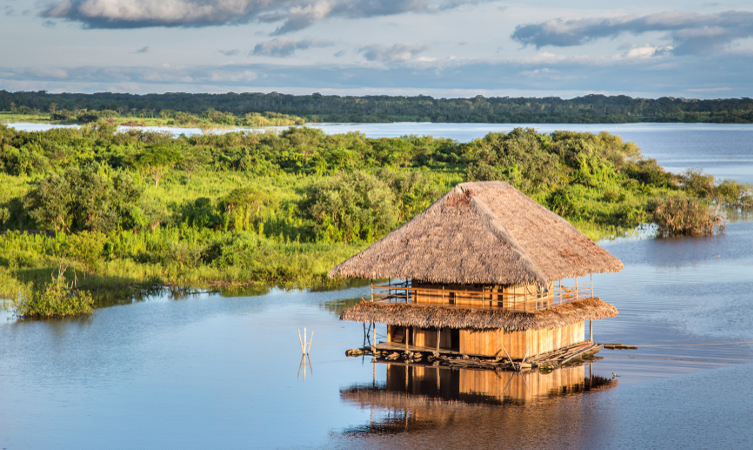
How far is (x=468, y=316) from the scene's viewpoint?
798 inches

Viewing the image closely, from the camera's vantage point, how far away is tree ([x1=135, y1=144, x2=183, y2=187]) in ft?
205

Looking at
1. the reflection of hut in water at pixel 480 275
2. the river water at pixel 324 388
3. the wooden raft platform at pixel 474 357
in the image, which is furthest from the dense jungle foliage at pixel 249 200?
the reflection of hut in water at pixel 480 275

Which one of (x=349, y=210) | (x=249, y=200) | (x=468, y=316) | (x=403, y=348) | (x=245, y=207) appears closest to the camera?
(x=468, y=316)

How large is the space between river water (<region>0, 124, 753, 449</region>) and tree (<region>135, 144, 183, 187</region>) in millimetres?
34037

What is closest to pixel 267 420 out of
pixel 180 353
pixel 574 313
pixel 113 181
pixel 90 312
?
pixel 180 353

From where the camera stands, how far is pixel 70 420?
1784 cm

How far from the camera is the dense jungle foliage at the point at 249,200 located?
3578 centimetres

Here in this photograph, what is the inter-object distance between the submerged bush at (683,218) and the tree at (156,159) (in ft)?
122

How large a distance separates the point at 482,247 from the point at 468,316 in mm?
1992

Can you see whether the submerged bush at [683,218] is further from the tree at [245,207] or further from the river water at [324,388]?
the tree at [245,207]

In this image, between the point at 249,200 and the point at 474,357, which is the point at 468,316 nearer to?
the point at 474,357

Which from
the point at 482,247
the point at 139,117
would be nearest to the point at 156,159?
the point at 482,247

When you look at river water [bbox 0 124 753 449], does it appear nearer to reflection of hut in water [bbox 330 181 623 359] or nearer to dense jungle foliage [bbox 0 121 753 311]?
reflection of hut in water [bbox 330 181 623 359]

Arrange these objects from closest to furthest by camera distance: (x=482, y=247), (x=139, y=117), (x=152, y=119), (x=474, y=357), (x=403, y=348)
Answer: (x=482, y=247) < (x=474, y=357) < (x=403, y=348) < (x=152, y=119) < (x=139, y=117)
